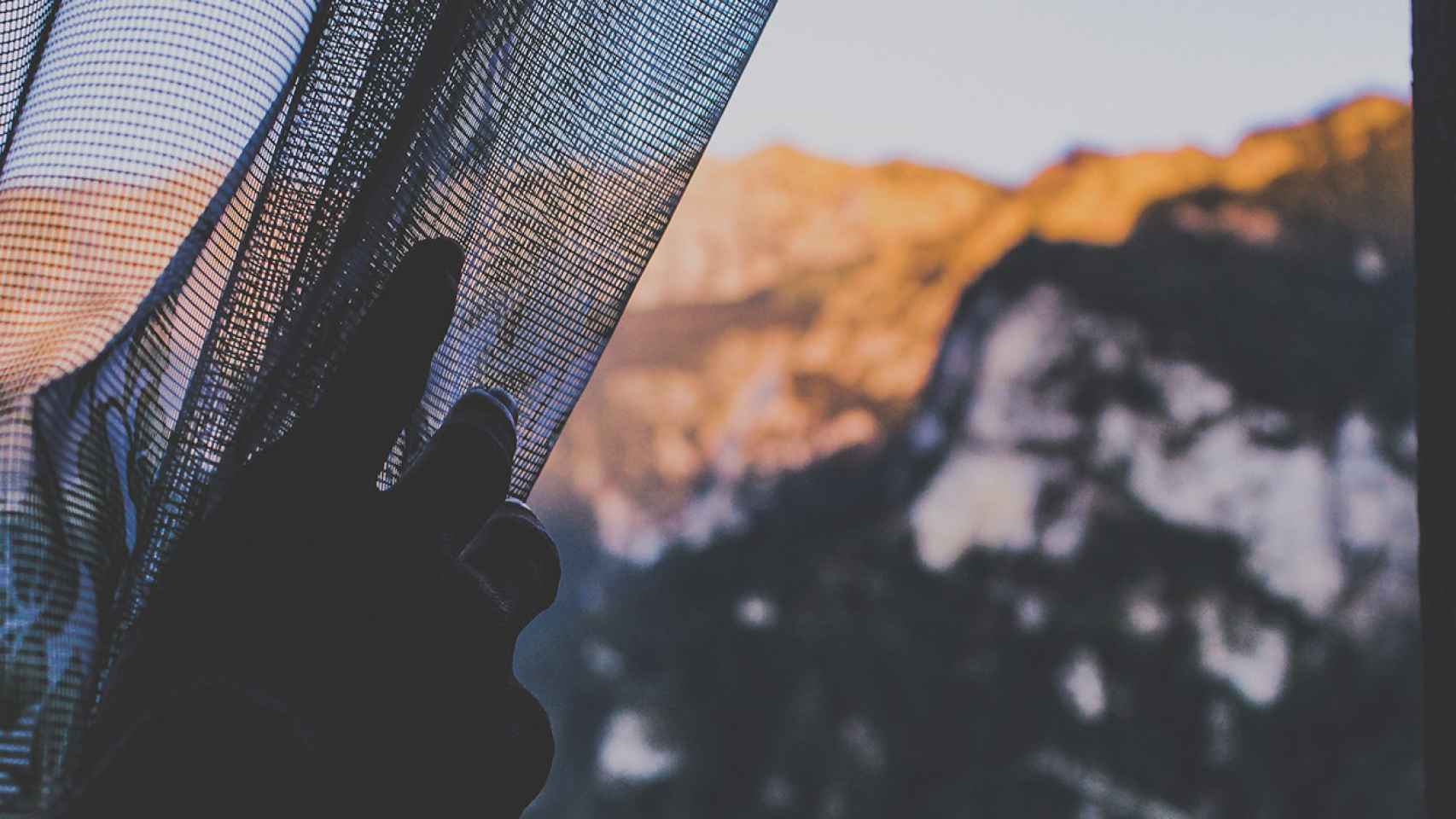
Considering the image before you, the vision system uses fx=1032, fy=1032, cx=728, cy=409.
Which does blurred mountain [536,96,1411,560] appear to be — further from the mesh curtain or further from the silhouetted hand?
the silhouetted hand

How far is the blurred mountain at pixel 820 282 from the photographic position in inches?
328

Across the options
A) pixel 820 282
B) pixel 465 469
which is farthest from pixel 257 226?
pixel 820 282

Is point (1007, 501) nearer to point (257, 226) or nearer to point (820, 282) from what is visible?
point (820, 282)

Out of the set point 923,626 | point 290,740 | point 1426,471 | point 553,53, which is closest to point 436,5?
point 553,53

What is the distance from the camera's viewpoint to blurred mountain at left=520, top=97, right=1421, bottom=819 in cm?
755

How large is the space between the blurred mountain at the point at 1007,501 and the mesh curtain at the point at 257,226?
7190 mm

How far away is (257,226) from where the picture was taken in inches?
22.0

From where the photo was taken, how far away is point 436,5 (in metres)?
0.55

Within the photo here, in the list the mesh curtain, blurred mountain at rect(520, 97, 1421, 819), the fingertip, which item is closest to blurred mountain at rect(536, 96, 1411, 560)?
blurred mountain at rect(520, 97, 1421, 819)

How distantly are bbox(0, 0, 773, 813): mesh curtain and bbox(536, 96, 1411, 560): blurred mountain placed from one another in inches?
298

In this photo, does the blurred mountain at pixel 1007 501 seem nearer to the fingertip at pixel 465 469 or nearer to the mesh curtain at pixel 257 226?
the mesh curtain at pixel 257 226

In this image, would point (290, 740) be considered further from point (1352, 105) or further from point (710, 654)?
point (1352, 105)

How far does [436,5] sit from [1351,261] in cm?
915

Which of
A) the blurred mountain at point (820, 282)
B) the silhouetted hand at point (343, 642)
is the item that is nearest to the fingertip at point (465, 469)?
the silhouetted hand at point (343, 642)
